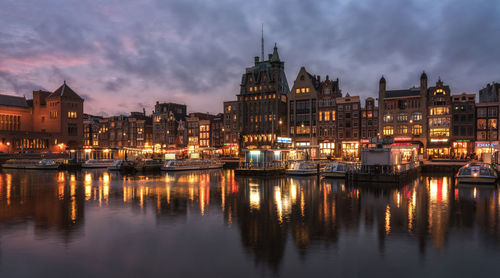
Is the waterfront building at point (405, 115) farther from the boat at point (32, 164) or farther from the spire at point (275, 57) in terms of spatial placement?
the boat at point (32, 164)

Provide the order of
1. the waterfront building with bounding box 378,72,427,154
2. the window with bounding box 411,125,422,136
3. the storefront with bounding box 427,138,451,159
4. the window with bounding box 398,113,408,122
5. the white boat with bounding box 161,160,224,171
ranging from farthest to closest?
the window with bounding box 398,113,408,122 < the window with bounding box 411,125,422,136 < the waterfront building with bounding box 378,72,427,154 < the storefront with bounding box 427,138,451,159 < the white boat with bounding box 161,160,224,171

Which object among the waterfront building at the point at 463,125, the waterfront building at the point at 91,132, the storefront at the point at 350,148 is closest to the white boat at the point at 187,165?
the storefront at the point at 350,148

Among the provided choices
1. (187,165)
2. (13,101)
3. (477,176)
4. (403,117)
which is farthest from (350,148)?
(13,101)

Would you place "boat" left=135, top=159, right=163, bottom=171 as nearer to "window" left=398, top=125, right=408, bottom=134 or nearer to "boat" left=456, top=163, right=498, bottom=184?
"boat" left=456, top=163, right=498, bottom=184

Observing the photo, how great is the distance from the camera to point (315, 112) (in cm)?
10769

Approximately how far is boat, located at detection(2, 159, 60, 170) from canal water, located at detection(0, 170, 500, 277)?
48.4m

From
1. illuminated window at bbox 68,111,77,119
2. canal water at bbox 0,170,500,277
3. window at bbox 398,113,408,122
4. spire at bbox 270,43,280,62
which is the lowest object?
canal water at bbox 0,170,500,277

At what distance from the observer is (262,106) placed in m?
114

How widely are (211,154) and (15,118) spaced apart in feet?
229

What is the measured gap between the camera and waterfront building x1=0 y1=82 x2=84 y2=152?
116125 mm

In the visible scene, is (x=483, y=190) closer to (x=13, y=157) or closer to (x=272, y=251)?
(x=272, y=251)

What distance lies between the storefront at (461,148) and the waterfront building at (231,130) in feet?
200

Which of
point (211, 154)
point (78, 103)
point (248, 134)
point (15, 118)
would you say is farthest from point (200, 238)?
point (15, 118)

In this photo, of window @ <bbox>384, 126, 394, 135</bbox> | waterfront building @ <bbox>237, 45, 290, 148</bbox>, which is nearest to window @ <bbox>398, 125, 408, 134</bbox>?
window @ <bbox>384, 126, 394, 135</bbox>
